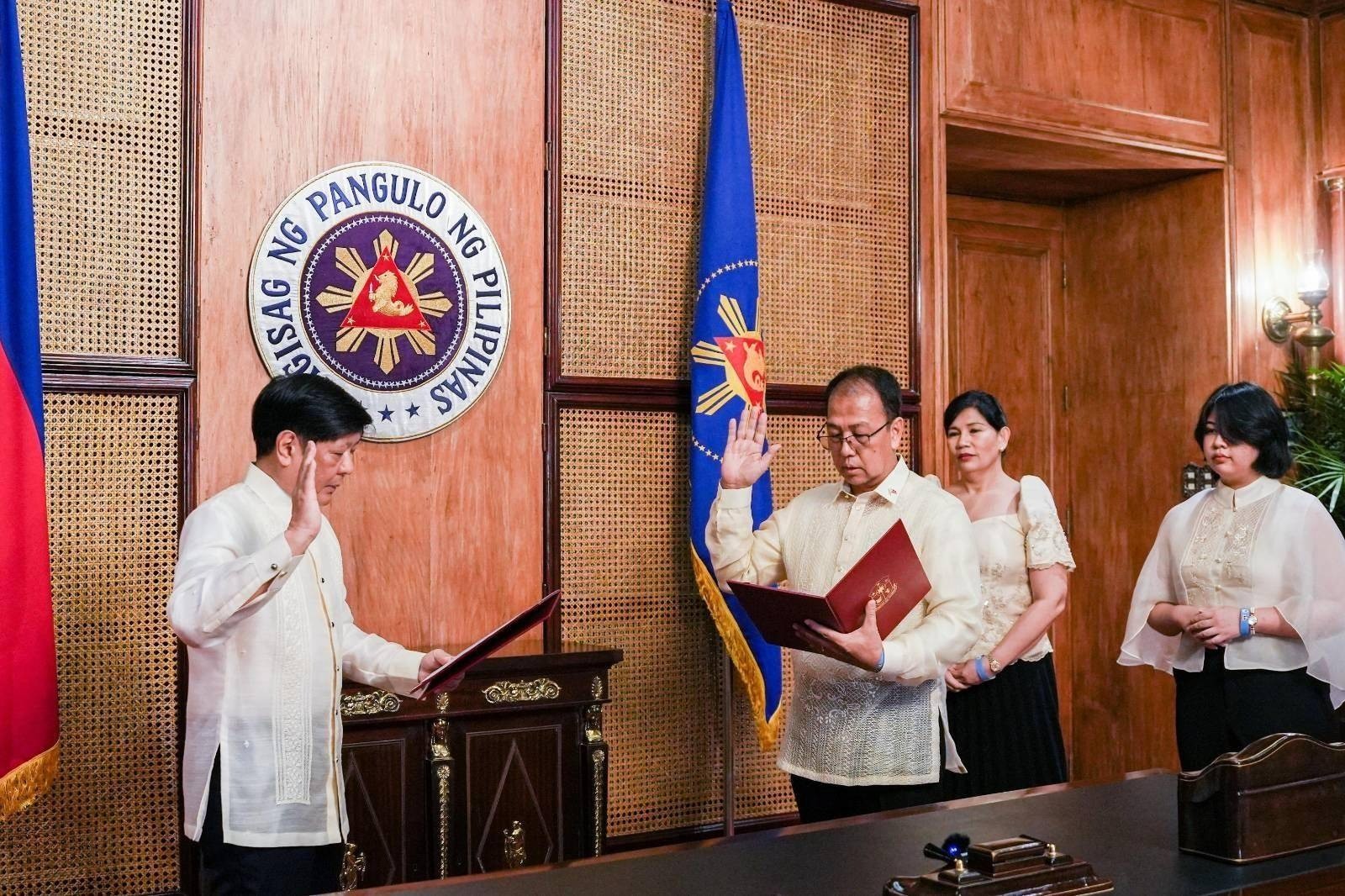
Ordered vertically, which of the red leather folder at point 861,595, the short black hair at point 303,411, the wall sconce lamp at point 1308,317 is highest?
the wall sconce lamp at point 1308,317

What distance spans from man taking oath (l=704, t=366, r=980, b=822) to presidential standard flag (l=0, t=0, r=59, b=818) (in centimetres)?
170

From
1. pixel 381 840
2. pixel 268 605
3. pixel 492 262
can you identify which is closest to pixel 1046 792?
pixel 268 605

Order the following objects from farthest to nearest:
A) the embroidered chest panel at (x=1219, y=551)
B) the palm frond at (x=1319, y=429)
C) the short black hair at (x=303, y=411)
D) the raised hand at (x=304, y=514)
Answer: the palm frond at (x=1319, y=429) < the embroidered chest panel at (x=1219, y=551) < the short black hair at (x=303, y=411) < the raised hand at (x=304, y=514)

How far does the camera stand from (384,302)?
4.11m

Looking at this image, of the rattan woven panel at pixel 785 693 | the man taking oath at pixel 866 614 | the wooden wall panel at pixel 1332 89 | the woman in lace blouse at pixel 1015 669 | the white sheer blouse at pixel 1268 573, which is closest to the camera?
the man taking oath at pixel 866 614

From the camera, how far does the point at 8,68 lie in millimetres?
3311

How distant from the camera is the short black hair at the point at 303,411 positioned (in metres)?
2.62

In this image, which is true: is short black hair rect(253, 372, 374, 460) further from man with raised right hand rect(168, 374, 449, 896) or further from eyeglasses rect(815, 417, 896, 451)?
eyeglasses rect(815, 417, 896, 451)

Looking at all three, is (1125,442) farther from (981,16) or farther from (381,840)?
(381,840)

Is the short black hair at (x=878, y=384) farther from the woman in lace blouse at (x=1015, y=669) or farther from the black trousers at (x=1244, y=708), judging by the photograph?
the black trousers at (x=1244, y=708)

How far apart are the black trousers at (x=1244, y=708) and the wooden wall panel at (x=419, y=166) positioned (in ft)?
6.95

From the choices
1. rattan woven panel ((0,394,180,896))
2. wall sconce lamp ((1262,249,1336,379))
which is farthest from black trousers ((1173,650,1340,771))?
rattan woven panel ((0,394,180,896))

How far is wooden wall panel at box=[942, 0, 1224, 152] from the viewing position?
17.3 ft

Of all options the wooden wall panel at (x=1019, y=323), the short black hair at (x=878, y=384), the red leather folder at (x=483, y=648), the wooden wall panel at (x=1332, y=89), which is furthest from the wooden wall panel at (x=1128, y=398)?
the red leather folder at (x=483, y=648)
